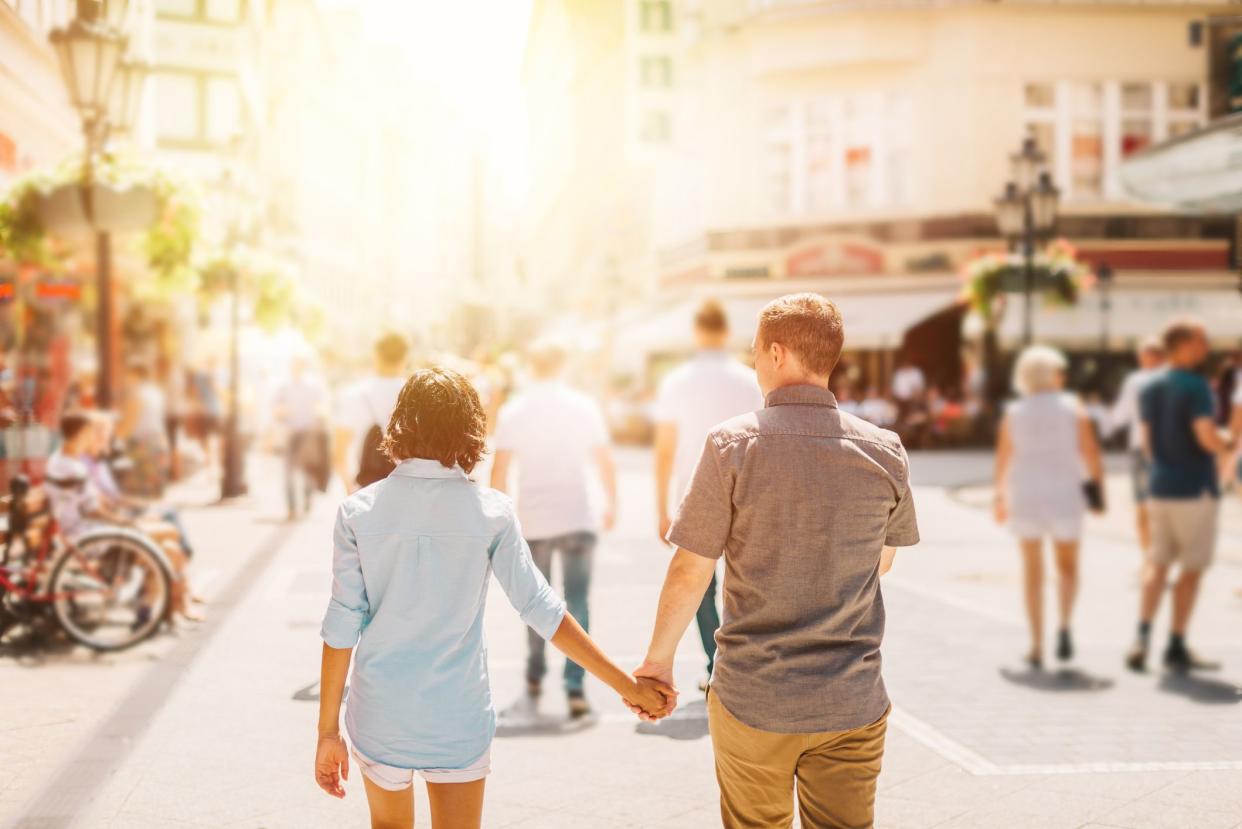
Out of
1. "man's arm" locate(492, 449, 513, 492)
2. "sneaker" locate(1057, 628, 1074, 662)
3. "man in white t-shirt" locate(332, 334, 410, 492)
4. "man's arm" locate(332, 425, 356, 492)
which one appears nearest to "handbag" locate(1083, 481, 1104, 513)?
"sneaker" locate(1057, 628, 1074, 662)

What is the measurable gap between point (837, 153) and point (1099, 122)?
5.90m

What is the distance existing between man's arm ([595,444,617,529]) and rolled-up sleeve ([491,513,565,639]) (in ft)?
10.5

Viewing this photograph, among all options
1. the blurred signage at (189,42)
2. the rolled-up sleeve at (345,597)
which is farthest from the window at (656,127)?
the rolled-up sleeve at (345,597)

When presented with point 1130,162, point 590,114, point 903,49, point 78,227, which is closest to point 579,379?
point 590,114

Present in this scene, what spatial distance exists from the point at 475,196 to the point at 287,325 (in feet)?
392

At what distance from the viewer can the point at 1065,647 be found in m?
7.56

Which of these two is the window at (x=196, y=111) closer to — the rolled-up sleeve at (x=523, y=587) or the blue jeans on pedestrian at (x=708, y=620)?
the blue jeans on pedestrian at (x=708, y=620)

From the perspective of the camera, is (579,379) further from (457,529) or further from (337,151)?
(337,151)

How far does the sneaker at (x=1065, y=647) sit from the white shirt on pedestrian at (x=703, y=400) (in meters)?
2.48

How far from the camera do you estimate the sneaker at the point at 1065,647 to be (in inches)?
297

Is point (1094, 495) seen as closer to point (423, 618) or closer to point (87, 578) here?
point (423, 618)

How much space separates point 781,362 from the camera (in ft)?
10.5

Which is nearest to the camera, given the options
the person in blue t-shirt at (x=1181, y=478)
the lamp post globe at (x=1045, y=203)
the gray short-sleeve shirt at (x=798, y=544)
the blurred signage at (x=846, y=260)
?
the gray short-sleeve shirt at (x=798, y=544)

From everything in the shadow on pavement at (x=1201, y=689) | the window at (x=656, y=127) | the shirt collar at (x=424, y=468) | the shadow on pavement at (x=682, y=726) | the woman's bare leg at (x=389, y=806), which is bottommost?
the shadow on pavement at (x=1201, y=689)
